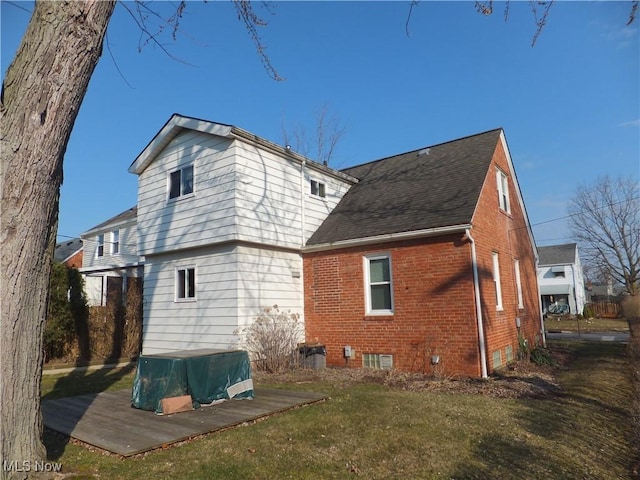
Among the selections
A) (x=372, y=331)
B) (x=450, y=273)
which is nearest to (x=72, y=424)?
(x=372, y=331)

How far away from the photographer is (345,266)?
39.1 feet

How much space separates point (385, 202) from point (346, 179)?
2.87m

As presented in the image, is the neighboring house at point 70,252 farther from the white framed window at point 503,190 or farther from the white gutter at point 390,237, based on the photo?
the white framed window at point 503,190

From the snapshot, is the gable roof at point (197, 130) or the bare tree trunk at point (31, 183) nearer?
the bare tree trunk at point (31, 183)

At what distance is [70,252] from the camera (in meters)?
37.0

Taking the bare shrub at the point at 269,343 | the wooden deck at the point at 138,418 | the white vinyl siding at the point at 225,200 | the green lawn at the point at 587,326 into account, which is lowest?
the green lawn at the point at 587,326

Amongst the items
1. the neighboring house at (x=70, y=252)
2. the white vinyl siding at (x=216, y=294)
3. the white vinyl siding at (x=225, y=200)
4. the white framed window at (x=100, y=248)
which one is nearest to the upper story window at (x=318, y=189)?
the white vinyl siding at (x=225, y=200)

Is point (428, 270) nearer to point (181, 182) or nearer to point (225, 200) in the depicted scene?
point (225, 200)

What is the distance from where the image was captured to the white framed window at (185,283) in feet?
40.0

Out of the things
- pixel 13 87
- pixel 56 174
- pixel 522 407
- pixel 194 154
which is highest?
pixel 194 154

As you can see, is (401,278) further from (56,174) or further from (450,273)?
(56,174)

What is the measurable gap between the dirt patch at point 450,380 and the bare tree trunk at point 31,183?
6.39 meters

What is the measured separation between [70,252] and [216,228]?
3192 centimetres

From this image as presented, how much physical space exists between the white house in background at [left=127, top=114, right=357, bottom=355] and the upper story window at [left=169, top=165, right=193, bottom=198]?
0.10ft
